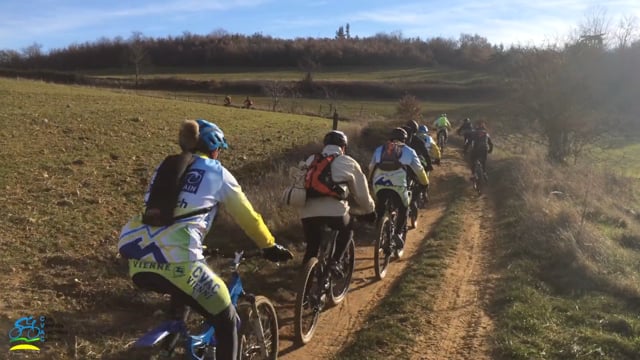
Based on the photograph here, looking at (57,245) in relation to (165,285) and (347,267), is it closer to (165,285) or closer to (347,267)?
(347,267)

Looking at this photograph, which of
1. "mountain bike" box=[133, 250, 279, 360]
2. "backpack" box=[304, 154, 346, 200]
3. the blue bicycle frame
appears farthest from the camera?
"backpack" box=[304, 154, 346, 200]

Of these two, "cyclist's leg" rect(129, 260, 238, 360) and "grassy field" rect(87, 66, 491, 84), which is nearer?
"cyclist's leg" rect(129, 260, 238, 360)

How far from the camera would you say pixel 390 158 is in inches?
350

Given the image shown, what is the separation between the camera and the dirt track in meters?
6.00

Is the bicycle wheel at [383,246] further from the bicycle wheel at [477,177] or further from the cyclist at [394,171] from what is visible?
the bicycle wheel at [477,177]

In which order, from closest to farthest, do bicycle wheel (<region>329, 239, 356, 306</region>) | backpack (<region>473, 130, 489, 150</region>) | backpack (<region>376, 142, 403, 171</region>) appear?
bicycle wheel (<region>329, 239, 356, 306</region>), backpack (<region>376, 142, 403, 171</region>), backpack (<region>473, 130, 489, 150</region>)

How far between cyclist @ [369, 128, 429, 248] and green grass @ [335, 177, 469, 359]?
831 millimetres

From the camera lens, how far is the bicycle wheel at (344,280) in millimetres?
7172

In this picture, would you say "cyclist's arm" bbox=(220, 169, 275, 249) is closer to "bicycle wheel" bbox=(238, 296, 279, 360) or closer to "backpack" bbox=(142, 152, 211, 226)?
"backpack" bbox=(142, 152, 211, 226)

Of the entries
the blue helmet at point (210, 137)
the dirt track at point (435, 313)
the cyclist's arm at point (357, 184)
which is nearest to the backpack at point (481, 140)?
the dirt track at point (435, 313)

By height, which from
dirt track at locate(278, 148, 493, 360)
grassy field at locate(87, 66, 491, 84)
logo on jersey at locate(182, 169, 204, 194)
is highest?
grassy field at locate(87, 66, 491, 84)

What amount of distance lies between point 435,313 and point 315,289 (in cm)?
172

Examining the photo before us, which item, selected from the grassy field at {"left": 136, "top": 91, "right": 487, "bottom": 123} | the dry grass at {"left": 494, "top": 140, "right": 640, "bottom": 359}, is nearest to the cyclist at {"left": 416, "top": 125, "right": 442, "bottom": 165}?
the dry grass at {"left": 494, "top": 140, "right": 640, "bottom": 359}

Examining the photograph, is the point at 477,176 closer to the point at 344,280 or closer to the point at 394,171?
the point at 394,171
